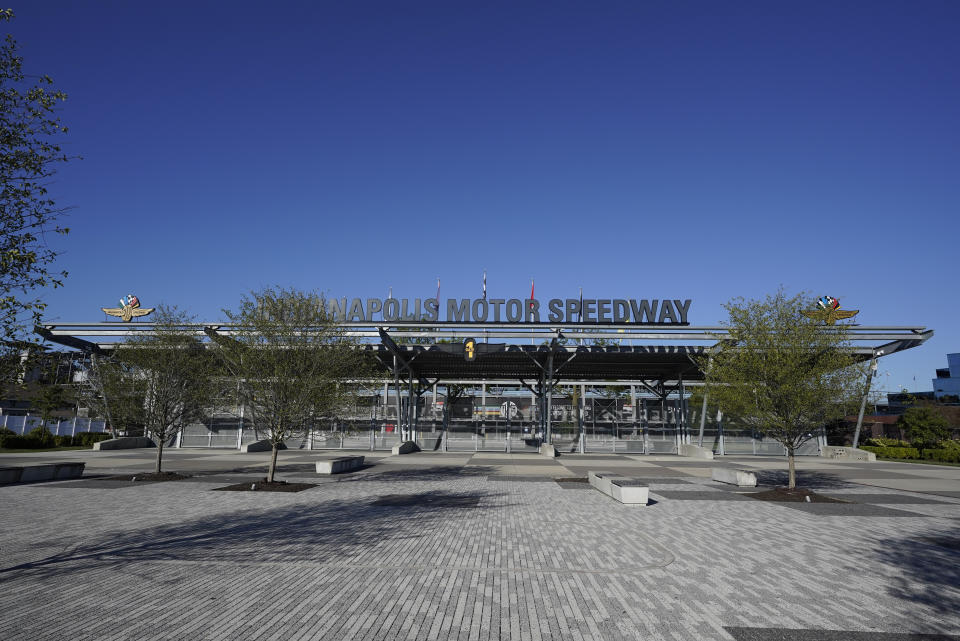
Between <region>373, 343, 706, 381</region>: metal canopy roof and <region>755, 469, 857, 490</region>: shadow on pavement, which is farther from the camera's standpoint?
<region>373, 343, 706, 381</region>: metal canopy roof

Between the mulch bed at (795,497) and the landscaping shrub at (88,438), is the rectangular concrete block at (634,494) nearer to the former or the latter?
the mulch bed at (795,497)

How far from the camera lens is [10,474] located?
64.9 ft

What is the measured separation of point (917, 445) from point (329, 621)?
54.5 m

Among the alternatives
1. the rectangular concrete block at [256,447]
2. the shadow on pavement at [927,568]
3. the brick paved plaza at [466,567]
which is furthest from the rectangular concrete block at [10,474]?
the shadow on pavement at [927,568]

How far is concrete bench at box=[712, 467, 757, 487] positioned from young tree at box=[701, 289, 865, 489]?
1907 mm

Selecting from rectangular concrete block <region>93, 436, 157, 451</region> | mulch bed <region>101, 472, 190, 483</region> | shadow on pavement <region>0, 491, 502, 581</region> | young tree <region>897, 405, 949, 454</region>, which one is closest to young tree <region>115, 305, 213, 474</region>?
mulch bed <region>101, 472, 190, 483</region>

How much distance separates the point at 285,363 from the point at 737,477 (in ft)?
63.4

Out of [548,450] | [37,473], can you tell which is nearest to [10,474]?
[37,473]

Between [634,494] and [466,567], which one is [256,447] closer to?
[634,494]

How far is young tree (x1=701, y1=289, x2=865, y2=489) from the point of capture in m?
19.2

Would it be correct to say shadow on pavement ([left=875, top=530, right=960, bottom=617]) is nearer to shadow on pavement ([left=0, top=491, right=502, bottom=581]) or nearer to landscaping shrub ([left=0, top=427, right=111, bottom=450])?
shadow on pavement ([left=0, top=491, right=502, bottom=581])

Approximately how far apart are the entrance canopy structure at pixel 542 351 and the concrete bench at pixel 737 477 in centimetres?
1066

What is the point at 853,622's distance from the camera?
23.1 ft

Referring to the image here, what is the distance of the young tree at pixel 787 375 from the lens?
63.2 ft
